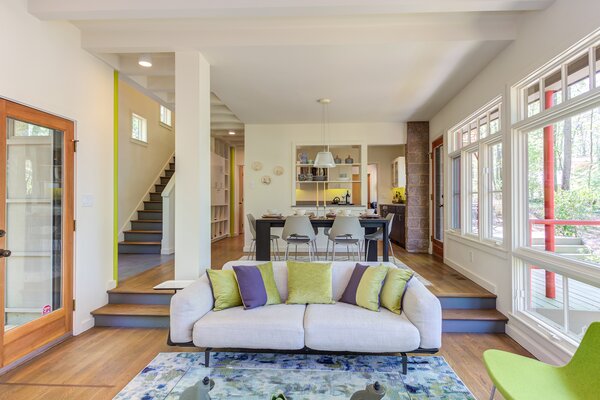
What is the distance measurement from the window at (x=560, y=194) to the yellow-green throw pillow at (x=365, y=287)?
56.7 inches

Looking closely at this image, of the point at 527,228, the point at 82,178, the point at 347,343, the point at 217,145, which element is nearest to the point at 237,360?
the point at 347,343

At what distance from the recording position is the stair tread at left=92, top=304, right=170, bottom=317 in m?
3.35

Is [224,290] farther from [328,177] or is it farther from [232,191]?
[232,191]

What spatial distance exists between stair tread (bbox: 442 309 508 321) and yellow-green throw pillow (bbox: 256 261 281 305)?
181 centimetres

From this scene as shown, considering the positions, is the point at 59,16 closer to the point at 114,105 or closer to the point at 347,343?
the point at 114,105

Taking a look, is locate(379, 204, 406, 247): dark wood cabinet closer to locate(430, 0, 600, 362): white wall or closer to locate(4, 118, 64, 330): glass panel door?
locate(430, 0, 600, 362): white wall

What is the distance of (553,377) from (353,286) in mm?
1464

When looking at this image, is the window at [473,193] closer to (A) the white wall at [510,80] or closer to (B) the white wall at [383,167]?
A: (A) the white wall at [510,80]

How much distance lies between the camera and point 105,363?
2.64 m

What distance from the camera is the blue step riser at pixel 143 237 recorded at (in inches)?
239

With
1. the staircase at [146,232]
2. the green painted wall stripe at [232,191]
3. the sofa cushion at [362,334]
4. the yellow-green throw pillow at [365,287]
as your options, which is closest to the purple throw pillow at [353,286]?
the yellow-green throw pillow at [365,287]

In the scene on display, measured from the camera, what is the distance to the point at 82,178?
10.8ft

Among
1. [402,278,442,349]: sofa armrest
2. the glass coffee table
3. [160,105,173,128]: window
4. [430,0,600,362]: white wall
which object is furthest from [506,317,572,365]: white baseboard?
[160,105,173,128]: window

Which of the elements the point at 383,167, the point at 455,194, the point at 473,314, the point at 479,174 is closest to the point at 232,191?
the point at 383,167
